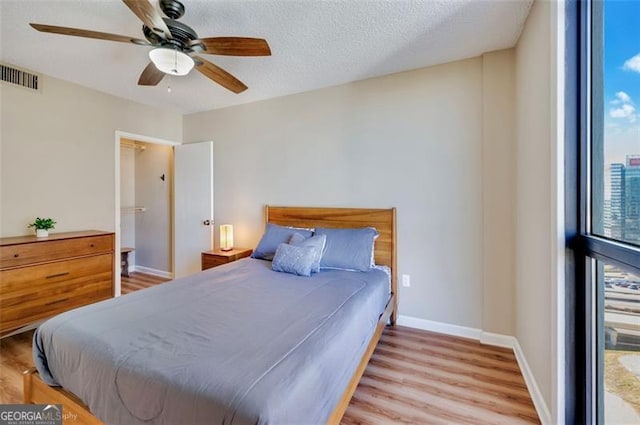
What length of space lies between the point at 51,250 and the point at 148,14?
2.50 m

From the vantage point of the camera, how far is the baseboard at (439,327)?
2.62m

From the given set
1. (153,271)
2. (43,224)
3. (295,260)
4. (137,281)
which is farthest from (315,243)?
(153,271)

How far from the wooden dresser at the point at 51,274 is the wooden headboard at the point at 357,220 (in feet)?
6.36

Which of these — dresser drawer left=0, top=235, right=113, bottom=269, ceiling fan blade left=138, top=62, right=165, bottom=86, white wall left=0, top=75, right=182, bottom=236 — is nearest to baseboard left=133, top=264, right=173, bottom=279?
white wall left=0, top=75, right=182, bottom=236

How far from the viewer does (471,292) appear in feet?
8.64

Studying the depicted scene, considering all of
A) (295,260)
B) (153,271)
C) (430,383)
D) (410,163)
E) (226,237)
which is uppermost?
(410,163)

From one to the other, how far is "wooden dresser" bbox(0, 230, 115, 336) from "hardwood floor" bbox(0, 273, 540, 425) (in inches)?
13.1

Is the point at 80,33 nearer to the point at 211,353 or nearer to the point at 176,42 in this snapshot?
the point at 176,42

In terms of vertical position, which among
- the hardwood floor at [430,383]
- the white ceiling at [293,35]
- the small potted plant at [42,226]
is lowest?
the hardwood floor at [430,383]

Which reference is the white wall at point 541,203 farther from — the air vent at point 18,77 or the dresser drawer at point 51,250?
the air vent at point 18,77

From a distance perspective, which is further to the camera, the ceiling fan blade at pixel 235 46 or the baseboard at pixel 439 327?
the baseboard at pixel 439 327

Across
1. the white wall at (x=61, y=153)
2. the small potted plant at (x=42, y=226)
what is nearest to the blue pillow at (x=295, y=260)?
the small potted plant at (x=42, y=226)

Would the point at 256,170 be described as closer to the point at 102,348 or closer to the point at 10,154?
the point at 10,154

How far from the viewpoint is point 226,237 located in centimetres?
371
